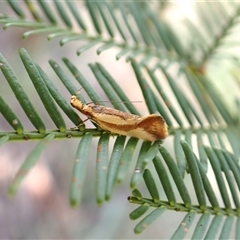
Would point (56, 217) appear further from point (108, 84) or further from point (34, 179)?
point (108, 84)

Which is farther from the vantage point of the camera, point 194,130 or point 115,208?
point 115,208

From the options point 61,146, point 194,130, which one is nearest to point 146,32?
point 194,130

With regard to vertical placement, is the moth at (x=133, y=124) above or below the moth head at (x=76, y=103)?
below

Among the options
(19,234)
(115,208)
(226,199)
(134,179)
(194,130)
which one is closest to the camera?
(134,179)

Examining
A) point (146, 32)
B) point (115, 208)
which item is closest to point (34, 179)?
point (115, 208)

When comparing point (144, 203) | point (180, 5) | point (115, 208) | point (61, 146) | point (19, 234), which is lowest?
point (115, 208)

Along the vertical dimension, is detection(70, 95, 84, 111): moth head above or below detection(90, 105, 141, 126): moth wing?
above

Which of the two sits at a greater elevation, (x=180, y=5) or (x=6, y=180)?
(x=180, y=5)

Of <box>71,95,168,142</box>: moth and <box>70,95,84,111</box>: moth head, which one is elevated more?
<box>70,95,84,111</box>: moth head

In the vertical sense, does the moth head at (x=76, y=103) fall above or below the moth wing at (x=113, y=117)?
above

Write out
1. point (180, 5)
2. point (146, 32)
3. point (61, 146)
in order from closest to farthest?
point (146, 32) < point (61, 146) < point (180, 5)
